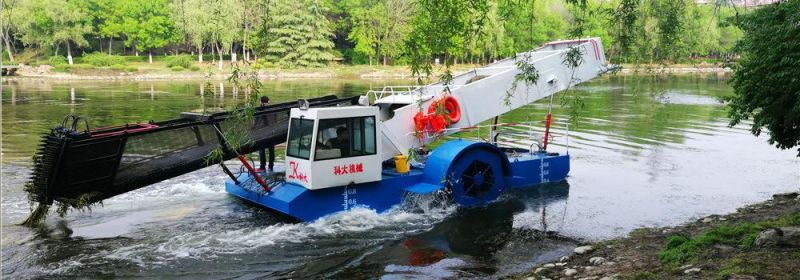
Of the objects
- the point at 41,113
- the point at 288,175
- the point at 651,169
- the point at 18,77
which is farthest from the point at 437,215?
the point at 18,77

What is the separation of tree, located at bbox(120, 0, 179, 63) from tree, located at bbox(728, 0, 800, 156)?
228 feet

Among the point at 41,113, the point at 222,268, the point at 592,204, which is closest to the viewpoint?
the point at 222,268

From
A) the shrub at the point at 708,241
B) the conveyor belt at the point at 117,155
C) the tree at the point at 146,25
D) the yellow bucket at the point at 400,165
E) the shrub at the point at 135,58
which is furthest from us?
the shrub at the point at 135,58

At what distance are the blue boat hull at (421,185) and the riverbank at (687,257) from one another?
314 cm

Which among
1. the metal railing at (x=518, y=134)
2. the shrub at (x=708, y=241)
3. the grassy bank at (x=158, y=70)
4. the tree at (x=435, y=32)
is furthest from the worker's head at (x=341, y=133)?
the grassy bank at (x=158, y=70)

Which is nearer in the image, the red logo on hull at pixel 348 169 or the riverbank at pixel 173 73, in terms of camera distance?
the red logo on hull at pixel 348 169

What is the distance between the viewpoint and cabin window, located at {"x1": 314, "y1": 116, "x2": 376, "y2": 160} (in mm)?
10742

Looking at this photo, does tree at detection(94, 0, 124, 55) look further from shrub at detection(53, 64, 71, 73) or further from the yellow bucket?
the yellow bucket

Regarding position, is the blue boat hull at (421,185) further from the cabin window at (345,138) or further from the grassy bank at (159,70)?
the grassy bank at (159,70)

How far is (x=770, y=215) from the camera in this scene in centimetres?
1123

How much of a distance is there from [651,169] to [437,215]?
8.27m

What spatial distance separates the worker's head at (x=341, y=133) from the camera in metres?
10.9

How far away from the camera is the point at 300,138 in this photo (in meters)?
10.9

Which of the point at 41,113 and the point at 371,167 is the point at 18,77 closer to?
the point at 41,113
